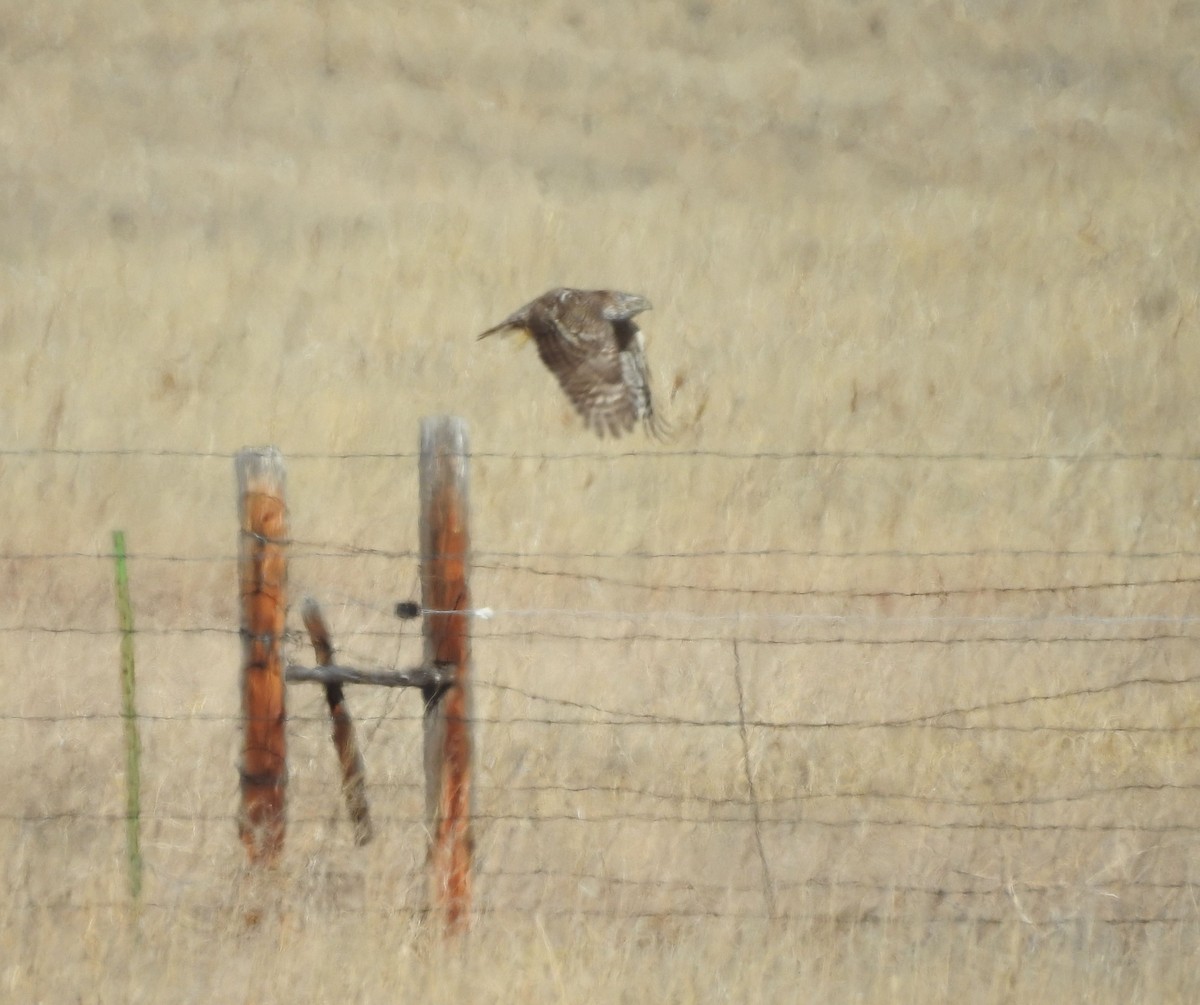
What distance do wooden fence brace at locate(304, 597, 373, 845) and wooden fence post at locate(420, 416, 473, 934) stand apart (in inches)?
18.0

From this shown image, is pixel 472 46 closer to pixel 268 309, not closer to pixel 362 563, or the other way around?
pixel 268 309

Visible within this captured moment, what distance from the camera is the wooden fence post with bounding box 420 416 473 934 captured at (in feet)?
17.6

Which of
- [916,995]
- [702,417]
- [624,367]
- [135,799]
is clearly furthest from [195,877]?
[702,417]

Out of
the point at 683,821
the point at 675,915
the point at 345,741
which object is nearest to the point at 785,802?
the point at 683,821

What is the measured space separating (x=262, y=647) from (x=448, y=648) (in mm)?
560

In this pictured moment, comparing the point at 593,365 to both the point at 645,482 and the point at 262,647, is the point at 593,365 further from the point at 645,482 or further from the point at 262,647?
the point at 645,482

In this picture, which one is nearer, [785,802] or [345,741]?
[345,741]

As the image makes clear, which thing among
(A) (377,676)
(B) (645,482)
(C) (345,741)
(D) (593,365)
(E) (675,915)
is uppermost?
(D) (593,365)

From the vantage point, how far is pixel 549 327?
7.62 meters

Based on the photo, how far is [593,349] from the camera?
298 inches

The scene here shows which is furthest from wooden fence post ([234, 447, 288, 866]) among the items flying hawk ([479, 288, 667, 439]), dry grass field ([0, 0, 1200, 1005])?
flying hawk ([479, 288, 667, 439])

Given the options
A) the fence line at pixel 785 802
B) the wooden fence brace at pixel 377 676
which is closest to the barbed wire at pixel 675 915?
the fence line at pixel 785 802

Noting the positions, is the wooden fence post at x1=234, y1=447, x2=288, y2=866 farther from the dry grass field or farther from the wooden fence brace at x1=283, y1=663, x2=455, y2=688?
the dry grass field

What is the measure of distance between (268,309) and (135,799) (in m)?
10.6
